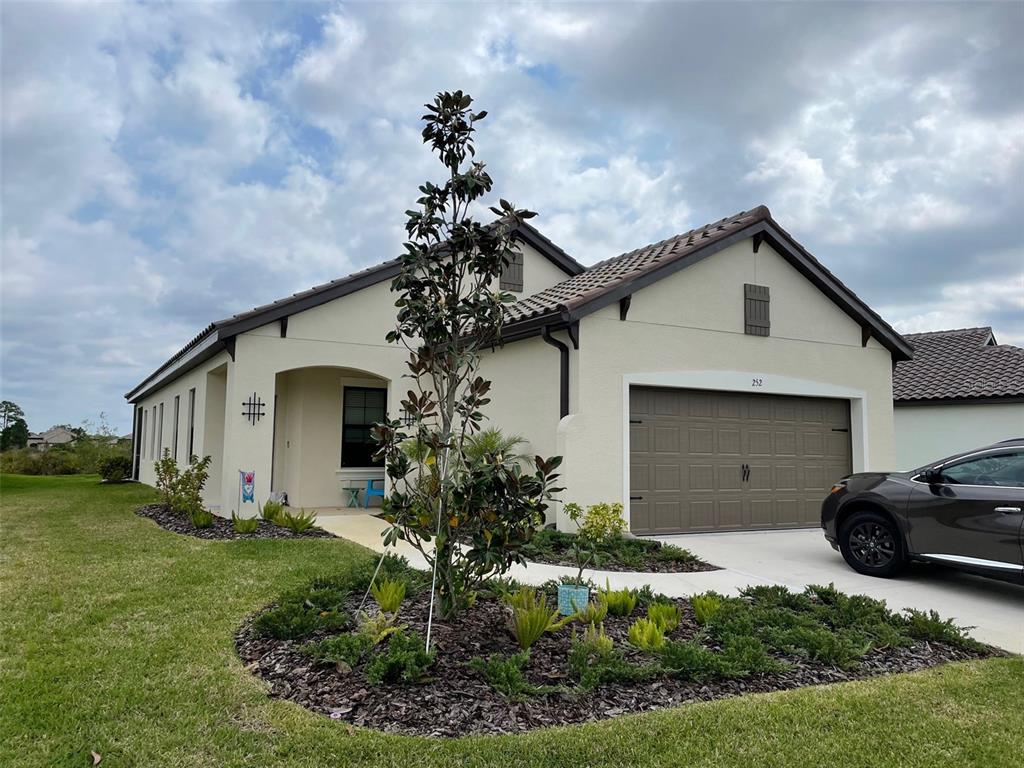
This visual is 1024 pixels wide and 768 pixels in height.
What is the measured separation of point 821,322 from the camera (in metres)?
11.4

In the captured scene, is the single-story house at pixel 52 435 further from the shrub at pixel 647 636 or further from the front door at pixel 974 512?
the front door at pixel 974 512

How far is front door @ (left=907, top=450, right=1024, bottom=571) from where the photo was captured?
6078 mm

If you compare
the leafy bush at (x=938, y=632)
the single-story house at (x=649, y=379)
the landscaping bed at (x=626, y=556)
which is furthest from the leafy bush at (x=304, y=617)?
the leafy bush at (x=938, y=632)

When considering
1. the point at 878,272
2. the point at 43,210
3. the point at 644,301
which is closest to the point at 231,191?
the point at 43,210

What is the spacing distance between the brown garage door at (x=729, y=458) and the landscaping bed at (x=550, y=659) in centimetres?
403

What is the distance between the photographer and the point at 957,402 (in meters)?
15.9

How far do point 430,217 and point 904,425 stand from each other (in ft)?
54.0

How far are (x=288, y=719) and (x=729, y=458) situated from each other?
8.25 metres

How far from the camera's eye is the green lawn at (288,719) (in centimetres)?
311

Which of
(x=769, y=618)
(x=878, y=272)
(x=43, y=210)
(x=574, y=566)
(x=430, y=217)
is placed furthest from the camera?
(x=878, y=272)

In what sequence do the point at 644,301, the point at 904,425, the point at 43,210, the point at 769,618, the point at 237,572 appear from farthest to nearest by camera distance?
the point at 904,425
the point at 43,210
the point at 644,301
the point at 237,572
the point at 769,618

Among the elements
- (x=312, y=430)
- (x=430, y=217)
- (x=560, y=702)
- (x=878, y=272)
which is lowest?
(x=560, y=702)

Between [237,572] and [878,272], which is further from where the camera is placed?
[878,272]

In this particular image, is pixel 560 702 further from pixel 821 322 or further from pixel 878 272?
pixel 878 272
